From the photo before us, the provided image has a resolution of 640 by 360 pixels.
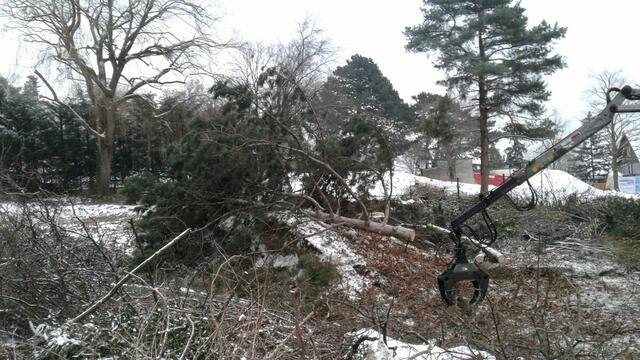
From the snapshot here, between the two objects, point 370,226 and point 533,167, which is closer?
→ point 533,167

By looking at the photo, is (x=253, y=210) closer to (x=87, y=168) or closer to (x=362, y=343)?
(x=362, y=343)

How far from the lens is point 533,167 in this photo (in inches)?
197

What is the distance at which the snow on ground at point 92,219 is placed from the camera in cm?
561

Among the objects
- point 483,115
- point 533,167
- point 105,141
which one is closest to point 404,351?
point 533,167

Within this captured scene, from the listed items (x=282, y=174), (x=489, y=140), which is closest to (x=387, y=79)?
(x=489, y=140)

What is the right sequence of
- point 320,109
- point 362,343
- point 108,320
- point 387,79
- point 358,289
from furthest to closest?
point 387,79 → point 320,109 → point 358,289 → point 362,343 → point 108,320

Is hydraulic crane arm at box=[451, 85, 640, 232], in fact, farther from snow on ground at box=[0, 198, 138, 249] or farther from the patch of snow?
snow on ground at box=[0, 198, 138, 249]

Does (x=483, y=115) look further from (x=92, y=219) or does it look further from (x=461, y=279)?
(x=92, y=219)

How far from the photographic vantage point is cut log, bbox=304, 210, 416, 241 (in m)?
8.50

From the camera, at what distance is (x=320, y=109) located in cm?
962

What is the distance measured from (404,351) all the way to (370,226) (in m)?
4.69

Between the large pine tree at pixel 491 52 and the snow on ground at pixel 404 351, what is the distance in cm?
1524

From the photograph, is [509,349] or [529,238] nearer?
[509,349]

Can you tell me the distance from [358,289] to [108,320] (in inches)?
174
